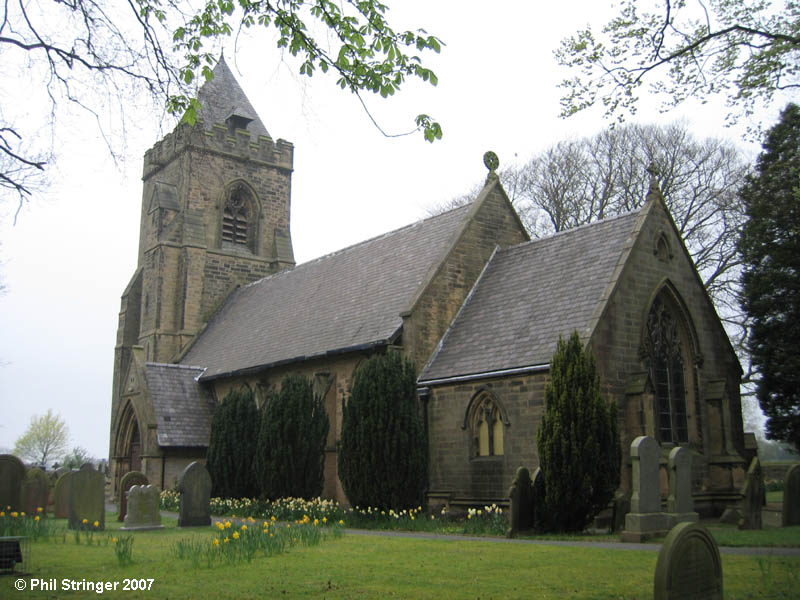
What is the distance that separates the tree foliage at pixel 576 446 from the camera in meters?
15.0

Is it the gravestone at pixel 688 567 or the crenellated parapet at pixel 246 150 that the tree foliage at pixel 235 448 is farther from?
the gravestone at pixel 688 567

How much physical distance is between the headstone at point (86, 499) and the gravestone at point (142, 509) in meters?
0.74

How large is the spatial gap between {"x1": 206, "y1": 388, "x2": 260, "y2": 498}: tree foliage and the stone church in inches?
67.2

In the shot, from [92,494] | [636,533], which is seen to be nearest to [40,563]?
[92,494]

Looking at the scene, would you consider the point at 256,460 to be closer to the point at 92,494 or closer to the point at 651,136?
the point at 92,494

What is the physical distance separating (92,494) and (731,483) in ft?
47.6

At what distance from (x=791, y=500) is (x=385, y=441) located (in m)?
8.68

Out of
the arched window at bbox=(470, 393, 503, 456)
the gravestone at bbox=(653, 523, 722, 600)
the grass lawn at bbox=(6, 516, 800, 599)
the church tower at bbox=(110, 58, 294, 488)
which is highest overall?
the church tower at bbox=(110, 58, 294, 488)

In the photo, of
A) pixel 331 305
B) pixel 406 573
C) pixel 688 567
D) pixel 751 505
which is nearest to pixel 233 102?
pixel 331 305

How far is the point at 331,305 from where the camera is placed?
84.3 feet

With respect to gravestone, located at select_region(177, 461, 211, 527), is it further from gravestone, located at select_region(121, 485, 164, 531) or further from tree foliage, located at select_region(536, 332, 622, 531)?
tree foliage, located at select_region(536, 332, 622, 531)

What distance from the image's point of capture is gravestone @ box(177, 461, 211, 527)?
16.9 m

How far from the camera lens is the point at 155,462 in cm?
2545

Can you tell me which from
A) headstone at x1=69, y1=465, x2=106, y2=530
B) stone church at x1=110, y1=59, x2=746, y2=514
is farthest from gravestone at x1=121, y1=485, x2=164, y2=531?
stone church at x1=110, y1=59, x2=746, y2=514
